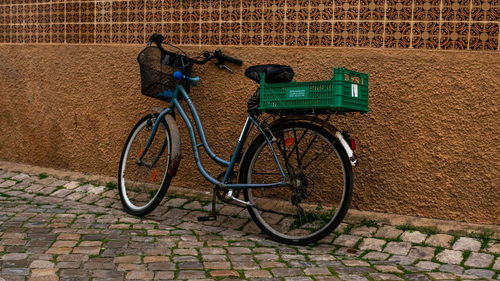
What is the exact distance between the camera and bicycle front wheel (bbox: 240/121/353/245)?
4410 millimetres

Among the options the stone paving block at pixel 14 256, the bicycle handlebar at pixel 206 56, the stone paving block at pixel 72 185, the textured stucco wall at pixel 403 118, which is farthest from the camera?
the stone paving block at pixel 72 185

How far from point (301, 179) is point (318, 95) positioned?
27.9 inches

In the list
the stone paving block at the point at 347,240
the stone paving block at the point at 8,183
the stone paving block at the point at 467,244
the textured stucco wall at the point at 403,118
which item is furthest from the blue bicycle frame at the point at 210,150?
the stone paving block at the point at 8,183

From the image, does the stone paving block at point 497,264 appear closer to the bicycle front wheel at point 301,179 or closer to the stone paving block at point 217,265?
the bicycle front wheel at point 301,179

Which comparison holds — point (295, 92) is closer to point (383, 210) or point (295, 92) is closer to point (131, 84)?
point (383, 210)

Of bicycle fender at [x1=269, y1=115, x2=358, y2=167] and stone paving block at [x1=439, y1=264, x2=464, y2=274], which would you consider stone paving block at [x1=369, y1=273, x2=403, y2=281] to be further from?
bicycle fender at [x1=269, y1=115, x2=358, y2=167]

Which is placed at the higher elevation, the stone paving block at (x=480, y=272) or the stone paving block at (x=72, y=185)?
the stone paving block at (x=72, y=185)

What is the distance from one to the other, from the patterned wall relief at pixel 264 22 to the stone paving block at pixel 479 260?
1.54 m

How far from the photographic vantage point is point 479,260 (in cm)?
424

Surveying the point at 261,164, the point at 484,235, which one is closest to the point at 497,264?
the point at 484,235

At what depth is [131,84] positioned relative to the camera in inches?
237

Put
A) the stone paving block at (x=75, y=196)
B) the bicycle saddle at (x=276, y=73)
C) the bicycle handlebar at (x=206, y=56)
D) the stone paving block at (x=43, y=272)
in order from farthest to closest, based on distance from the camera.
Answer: the stone paving block at (x=75, y=196) → the bicycle handlebar at (x=206, y=56) → the bicycle saddle at (x=276, y=73) → the stone paving block at (x=43, y=272)

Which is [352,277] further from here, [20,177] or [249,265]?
[20,177]

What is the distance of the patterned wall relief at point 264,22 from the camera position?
4773 millimetres
